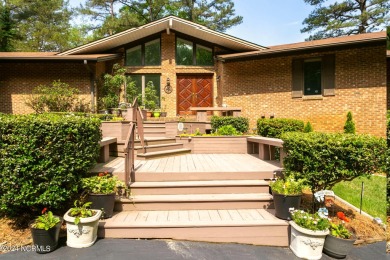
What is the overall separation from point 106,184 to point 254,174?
2357 mm

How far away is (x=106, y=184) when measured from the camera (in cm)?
354

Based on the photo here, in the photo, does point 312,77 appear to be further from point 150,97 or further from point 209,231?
point 209,231

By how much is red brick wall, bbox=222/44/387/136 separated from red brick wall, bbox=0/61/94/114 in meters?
6.36

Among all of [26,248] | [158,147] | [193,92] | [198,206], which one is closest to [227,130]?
[158,147]

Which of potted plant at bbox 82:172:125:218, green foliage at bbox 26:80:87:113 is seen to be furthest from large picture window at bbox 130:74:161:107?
potted plant at bbox 82:172:125:218

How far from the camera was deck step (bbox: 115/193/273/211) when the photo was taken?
3783mm

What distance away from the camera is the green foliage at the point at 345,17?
15336mm

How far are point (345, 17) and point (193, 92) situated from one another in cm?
1230

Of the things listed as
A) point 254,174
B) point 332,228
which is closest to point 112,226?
point 254,174

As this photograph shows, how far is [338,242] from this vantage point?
118 inches

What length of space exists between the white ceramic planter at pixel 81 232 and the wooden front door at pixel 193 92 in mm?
9231

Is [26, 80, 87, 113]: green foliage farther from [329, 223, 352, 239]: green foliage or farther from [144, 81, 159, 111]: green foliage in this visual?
[329, 223, 352, 239]: green foliage

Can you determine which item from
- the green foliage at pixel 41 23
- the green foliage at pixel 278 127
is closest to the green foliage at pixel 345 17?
the green foliage at pixel 278 127

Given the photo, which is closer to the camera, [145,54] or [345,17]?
[145,54]
